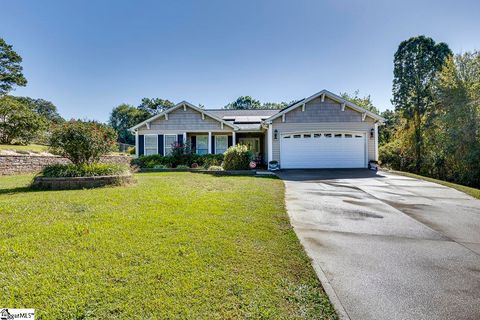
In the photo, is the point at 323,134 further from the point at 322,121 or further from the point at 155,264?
the point at 155,264

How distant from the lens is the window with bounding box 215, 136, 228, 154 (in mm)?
19016

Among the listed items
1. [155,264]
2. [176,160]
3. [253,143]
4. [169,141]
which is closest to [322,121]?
[253,143]

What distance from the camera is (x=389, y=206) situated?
21.0 ft

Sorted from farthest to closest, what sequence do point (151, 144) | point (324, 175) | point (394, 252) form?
point (151, 144)
point (324, 175)
point (394, 252)

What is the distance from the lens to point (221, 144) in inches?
754

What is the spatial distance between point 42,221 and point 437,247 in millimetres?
7257

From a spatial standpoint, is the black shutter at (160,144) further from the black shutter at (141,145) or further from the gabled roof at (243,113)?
the gabled roof at (243,113)

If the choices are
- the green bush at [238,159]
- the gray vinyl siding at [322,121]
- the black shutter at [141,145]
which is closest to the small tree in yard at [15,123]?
the black shutter at [141,145]

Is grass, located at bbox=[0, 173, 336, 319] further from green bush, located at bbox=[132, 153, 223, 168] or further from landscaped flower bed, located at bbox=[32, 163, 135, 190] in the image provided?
green bush, located at bbox=[132, 153, 223, 168]

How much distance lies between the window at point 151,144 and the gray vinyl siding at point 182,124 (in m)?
0.40

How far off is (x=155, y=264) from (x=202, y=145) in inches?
649

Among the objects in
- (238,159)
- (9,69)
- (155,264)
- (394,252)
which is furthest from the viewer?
(9,69)

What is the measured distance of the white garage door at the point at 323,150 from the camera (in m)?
15.6

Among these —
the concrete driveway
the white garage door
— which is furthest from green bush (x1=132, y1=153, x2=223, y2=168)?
the concrete driveway
